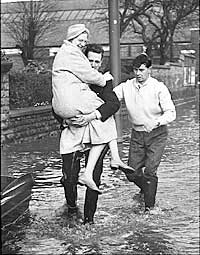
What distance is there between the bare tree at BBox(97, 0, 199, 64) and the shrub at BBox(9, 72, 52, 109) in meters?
11.7

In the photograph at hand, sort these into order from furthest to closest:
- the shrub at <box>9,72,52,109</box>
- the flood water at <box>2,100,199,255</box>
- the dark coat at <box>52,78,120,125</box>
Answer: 1. the shrub at <box>9,72,52,109</box>
2. the dark coat at <box>52,78,120,125</box>
3. the flood water at <box>2,100,199,255</box>

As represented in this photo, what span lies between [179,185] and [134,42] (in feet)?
89.2

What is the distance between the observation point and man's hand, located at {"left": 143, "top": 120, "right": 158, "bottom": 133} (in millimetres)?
7332

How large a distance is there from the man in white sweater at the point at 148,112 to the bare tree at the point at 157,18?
18.6 m

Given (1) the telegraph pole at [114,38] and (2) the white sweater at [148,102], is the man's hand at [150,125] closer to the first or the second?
(2) the white sweater at [148,102]

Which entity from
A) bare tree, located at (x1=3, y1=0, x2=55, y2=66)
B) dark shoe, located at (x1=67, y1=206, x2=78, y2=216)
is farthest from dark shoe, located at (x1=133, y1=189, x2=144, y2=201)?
bare tree, located at (x1=3, y1=0, x2=55, y2=66)

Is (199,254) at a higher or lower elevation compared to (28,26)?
lower

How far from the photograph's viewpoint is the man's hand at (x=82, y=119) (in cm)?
648

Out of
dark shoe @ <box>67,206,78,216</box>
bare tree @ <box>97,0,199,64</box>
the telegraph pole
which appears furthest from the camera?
bare tree @ <box>97,0,199,64</box>

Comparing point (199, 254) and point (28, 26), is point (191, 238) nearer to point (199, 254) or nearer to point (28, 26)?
point (199, 254)

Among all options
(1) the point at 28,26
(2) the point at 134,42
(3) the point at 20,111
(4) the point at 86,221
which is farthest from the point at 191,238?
(2) the point at 134,42

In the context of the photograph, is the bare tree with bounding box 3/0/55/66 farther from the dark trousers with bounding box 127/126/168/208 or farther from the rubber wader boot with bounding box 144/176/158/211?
the rubber wader boot with bounding box 144/176/158/211

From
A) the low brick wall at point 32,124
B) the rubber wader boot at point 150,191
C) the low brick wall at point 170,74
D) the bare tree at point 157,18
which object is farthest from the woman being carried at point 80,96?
the low brick wall at point 170,74

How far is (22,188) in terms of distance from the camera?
22.2 feet
